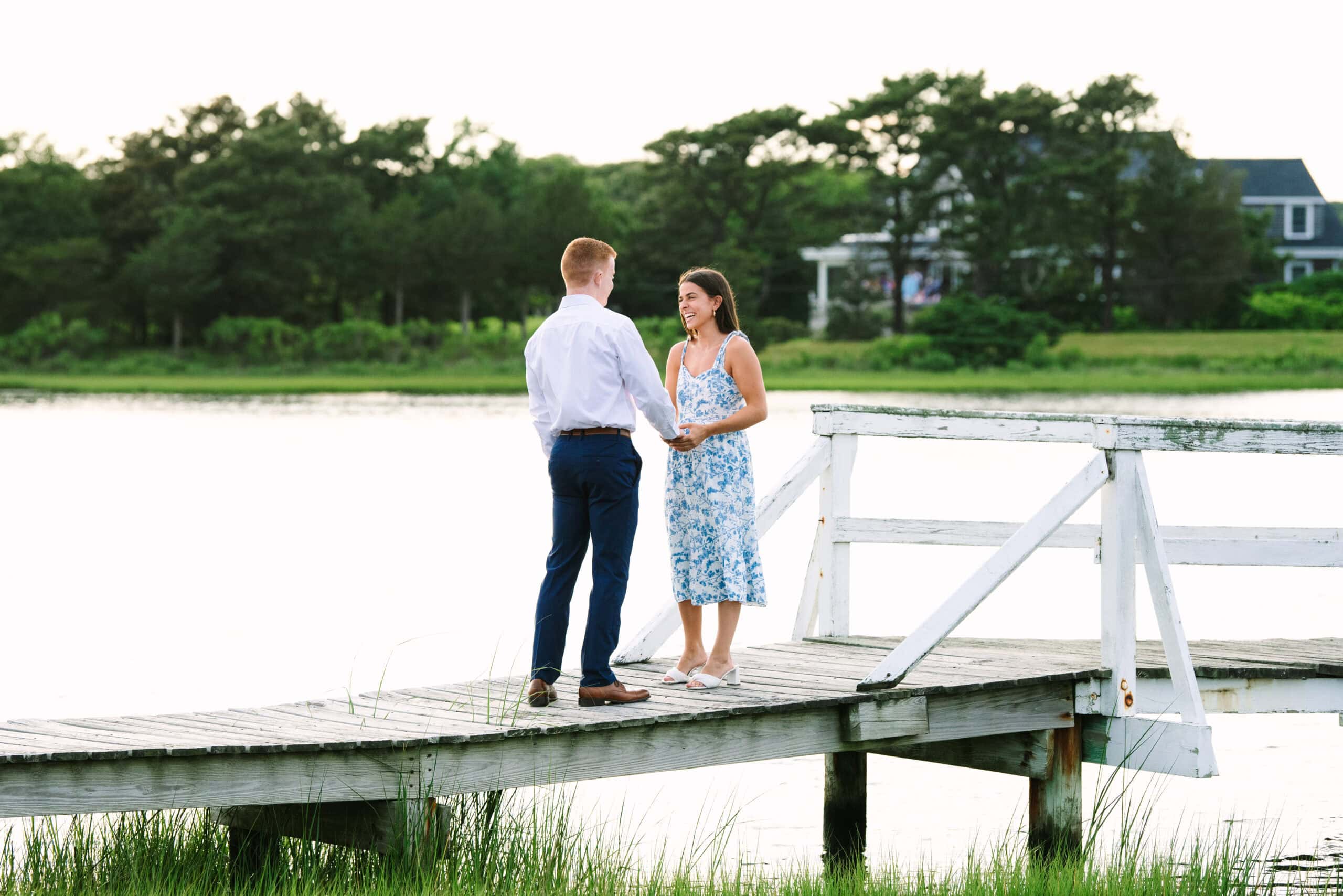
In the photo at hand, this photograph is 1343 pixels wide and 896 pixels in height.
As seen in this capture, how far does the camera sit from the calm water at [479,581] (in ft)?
33.6

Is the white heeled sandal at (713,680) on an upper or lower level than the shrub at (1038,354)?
lower

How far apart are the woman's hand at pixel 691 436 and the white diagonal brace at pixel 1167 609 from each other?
1805mm

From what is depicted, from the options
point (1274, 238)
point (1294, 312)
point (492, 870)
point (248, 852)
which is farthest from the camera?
point (1274, 238)

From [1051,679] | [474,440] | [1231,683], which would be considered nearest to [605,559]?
[1051,679]

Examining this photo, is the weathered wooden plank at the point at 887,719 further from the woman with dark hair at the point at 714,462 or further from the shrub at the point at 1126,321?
the shrub at the point at 1126,321

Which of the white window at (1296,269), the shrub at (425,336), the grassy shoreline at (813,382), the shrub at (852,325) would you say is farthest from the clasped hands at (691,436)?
the white window at (1296,269)

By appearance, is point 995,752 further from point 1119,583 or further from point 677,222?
point 677,222

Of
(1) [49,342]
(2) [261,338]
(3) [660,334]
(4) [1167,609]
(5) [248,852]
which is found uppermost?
(3) [660,334]

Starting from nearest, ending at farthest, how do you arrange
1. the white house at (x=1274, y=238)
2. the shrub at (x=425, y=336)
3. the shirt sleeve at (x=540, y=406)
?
1. the shirt sleeve at (x=540, y=406)
2. the shrub at (x=425, y=336)
3. the white house at (x=1274, y=238)

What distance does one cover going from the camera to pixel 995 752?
7.82 metres

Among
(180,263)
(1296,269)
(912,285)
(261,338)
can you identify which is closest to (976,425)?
(180,263)

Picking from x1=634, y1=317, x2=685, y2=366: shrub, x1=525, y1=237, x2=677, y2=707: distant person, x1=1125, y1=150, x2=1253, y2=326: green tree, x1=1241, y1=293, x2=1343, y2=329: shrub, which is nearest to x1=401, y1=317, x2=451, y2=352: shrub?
x1=634, y1=317, x2=685, y2=366: shrub

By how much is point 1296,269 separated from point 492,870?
7834 centimetres

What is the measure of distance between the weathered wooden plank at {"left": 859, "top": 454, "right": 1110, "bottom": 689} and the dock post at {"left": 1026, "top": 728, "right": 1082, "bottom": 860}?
0.94 metres
